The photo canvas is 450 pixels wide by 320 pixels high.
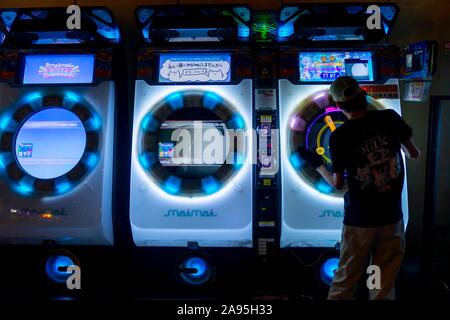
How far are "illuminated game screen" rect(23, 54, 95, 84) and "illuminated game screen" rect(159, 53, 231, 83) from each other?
1.77 ft

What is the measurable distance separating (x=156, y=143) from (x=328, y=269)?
1484 mm

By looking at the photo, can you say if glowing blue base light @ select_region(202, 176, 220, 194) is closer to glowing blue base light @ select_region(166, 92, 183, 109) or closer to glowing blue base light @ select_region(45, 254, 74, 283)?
glowing blue base light @ select_region(166, 92, 183, 109)

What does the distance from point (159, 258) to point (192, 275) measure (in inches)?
10.4

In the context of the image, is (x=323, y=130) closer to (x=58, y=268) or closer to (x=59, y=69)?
(x=59, y=69)

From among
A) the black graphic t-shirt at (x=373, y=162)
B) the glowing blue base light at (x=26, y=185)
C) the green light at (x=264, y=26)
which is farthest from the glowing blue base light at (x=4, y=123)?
the black graphic t-shirt at (x=373, y=162)

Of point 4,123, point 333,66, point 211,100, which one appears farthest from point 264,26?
point 4,123

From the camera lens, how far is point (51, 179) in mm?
2912

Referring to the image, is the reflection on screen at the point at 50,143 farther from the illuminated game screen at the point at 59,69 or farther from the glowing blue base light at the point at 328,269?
the glowing blue base light at the point at 328,269

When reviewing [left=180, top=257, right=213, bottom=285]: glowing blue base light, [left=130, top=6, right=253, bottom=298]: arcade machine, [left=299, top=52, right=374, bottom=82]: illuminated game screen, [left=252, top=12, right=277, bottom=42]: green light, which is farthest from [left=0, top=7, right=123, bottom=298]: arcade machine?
[left=299, top=52, right=374, bottom=82]: illuminated game screen

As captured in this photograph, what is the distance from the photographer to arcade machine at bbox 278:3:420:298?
286 centimetres

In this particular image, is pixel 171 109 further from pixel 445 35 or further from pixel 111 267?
pixel 445 35

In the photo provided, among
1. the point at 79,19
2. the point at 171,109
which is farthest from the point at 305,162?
the point at 79,19

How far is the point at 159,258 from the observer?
301cm
